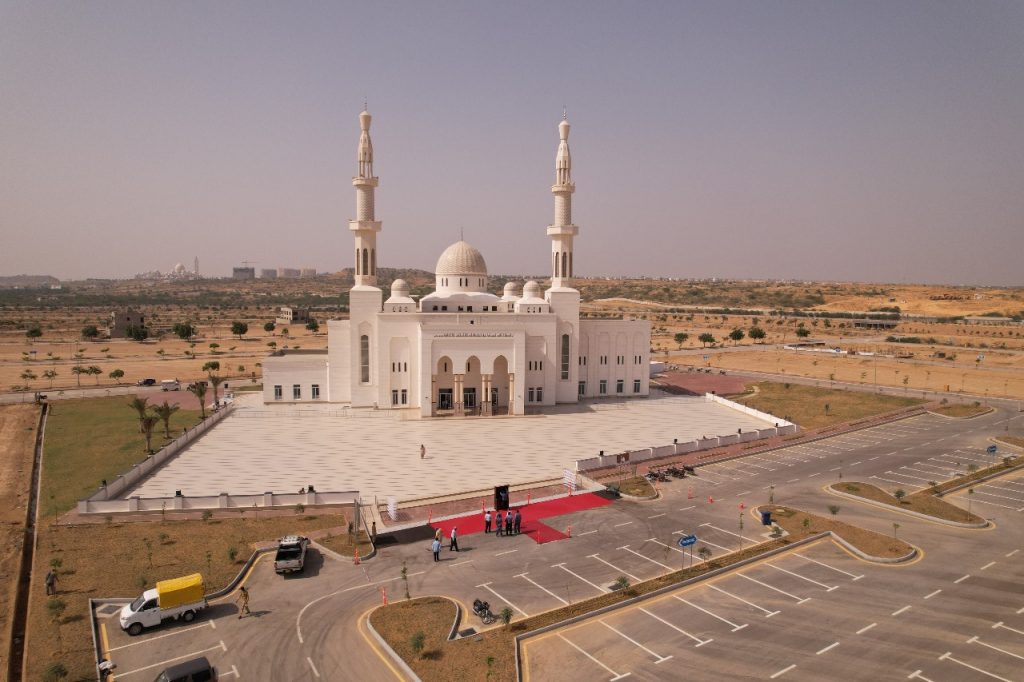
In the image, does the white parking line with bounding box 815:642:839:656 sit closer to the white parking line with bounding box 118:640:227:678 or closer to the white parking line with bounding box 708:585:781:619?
the white parking line with bounding box 708:585:781:619

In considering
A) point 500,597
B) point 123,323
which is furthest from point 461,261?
point 123,323

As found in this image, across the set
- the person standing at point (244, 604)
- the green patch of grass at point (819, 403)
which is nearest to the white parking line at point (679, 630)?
the person standing at point (244, 604)

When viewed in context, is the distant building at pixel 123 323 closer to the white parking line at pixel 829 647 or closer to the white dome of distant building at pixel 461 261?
the white dome of distant building at pixel 461 261

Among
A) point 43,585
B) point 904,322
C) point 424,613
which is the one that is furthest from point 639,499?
point 904,322

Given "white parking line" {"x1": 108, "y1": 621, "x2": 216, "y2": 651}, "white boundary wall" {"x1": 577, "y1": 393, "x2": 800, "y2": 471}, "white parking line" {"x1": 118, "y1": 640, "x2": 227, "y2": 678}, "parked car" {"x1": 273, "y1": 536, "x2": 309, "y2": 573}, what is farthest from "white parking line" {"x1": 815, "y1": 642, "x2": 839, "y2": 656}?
"white parking line" {"x1": 108, "y1": 621, "x2": 216, "y2": 651}

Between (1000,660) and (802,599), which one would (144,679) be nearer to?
(802,599)
